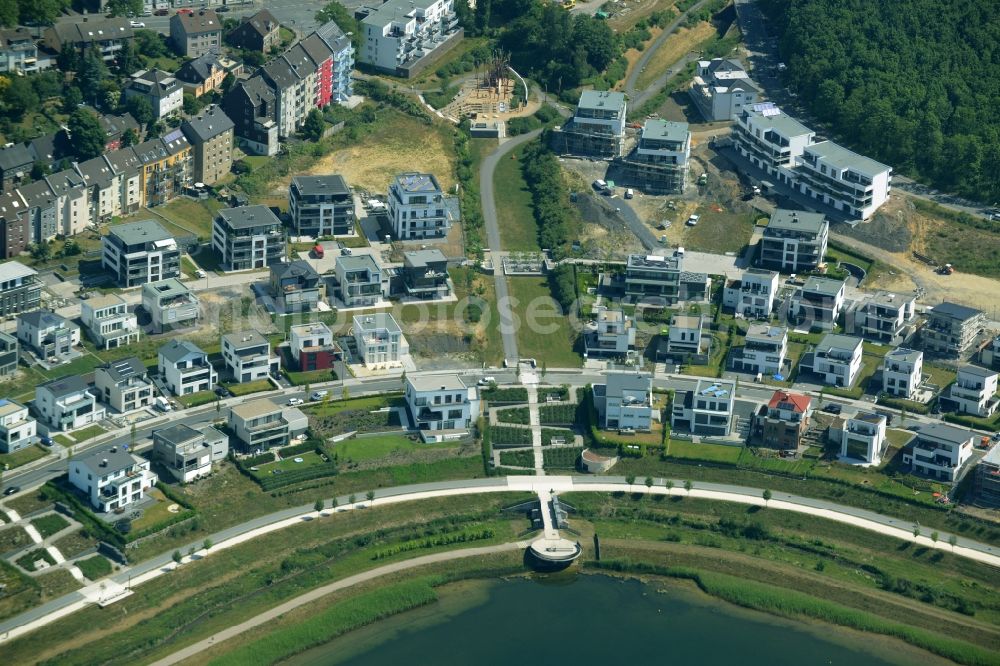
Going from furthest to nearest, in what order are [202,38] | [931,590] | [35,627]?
[202,38]
[931,590]
[35,627]

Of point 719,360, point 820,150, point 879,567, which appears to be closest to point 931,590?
Answer: point 879,567

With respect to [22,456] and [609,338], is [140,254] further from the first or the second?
[609,338]

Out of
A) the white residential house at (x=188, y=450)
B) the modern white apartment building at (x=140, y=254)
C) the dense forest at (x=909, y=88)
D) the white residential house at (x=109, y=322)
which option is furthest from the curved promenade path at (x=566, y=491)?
the dense forest at (x=909, y=88)

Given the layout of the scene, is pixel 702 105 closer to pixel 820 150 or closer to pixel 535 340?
pixel 820 150

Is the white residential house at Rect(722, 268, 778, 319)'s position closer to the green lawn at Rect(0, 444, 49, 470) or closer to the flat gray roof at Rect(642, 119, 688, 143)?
the flat gray roof at Rect(642, 119, 688, 143)

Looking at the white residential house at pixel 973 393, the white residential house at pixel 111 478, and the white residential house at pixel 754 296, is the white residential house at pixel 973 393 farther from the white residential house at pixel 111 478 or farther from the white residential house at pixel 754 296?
the white residential house at pixel 111 478
